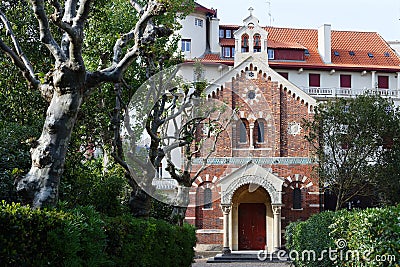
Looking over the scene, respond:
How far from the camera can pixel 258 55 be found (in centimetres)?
4547

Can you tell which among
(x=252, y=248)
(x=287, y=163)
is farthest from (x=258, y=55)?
(x=252, y=248)

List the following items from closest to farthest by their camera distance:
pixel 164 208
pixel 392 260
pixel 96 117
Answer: pixel 392 260 < pixel 96 117 < pixel 164 208

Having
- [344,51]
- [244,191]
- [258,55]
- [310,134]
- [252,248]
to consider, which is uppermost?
[344,51]

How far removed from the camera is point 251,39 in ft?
152

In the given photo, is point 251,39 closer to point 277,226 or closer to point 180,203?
point 277,226

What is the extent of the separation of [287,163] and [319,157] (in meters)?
3.99

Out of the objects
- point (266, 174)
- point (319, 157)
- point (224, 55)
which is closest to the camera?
point (319, 157)

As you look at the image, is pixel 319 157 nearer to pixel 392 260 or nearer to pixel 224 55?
pixel 224 55

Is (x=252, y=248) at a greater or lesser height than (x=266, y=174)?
lesser

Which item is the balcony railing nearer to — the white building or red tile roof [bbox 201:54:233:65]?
the white building

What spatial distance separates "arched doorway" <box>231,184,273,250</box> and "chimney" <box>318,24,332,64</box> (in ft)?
63.8

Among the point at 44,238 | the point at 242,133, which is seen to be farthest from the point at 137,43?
the point at 242,133

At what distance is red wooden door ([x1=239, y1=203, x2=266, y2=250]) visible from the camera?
1706 inches

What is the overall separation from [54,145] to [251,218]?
1291 inches
